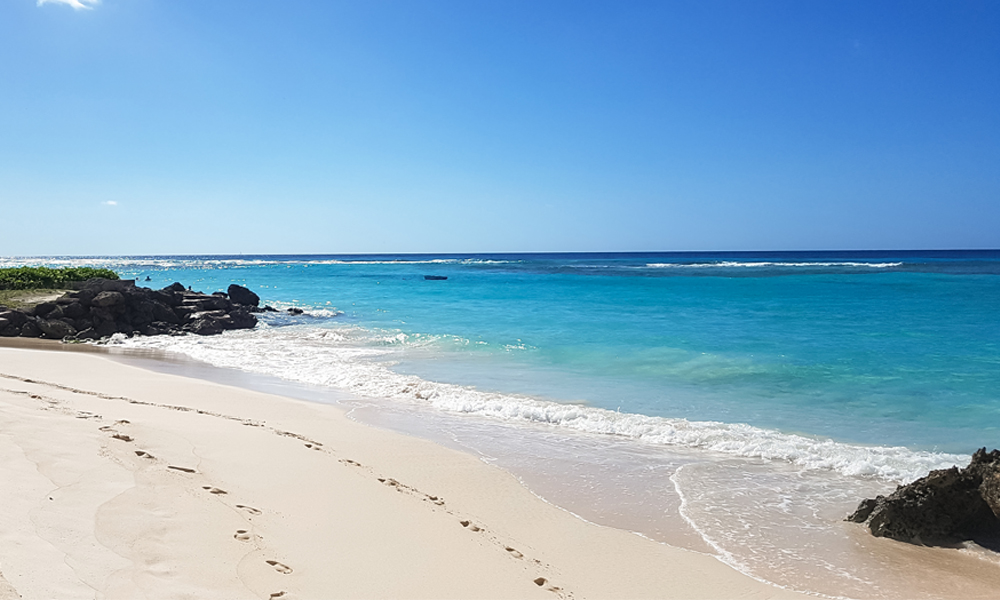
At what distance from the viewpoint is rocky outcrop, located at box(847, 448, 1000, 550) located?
5375 mm

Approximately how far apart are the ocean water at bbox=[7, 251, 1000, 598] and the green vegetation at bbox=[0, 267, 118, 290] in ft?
32.9

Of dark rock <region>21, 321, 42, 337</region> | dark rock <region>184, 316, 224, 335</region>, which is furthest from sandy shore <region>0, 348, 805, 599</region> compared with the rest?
dark rock <region>184, 316, 224, 335</region>

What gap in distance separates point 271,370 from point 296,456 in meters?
8.72

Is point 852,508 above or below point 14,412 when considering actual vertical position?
below

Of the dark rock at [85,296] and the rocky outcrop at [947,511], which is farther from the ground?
the dark rock at [85,296]

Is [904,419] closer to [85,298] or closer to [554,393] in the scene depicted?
[554,393]

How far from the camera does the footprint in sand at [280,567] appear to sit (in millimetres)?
3839

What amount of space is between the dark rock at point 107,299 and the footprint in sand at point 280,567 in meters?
21.8

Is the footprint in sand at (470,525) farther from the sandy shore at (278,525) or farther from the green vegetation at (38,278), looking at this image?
the green vegetation at (38,278)

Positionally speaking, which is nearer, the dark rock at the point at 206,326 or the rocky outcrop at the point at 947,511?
the rocky outcrop at the point at 947,511

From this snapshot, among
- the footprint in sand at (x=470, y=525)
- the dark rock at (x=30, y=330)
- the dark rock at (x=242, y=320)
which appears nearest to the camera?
the footprint in sand at (x=470, y=525)

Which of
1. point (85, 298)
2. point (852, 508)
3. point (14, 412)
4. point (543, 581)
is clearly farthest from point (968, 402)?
point (85, 298)

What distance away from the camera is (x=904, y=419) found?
31.7ft

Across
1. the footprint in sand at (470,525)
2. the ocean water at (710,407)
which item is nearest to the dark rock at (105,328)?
the ocean water at (710,407)
